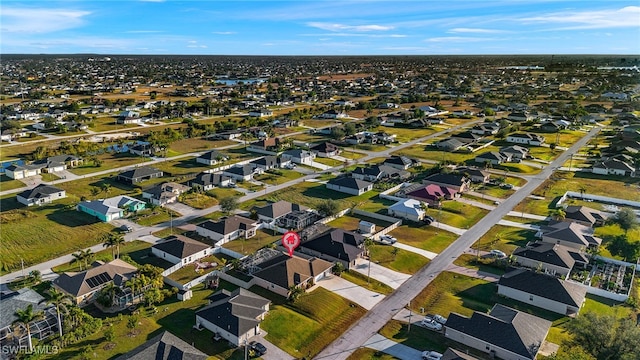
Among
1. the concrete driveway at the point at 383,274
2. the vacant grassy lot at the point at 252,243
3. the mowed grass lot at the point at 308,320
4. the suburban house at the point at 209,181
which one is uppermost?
the suburban house at the point at 209,181

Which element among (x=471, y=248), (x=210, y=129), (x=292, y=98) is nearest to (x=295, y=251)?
(x=471, y=248)

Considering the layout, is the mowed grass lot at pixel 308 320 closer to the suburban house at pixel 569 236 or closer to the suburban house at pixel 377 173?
the suburban house at pixel 569 236

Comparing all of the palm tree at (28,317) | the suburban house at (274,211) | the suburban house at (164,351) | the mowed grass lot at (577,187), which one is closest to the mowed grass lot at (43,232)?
the palm tree at (28,317)

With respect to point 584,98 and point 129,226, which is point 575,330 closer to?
point 129,226

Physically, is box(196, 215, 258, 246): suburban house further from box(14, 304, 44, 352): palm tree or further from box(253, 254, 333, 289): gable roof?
box(14, 304, 44, 352): palm tree

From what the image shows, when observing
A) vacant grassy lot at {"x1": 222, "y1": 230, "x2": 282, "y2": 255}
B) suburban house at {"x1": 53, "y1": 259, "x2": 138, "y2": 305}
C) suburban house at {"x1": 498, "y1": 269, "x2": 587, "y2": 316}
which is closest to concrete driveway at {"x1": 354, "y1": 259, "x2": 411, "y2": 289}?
suburban house at {"x1": 498, "y1": 269, "x2": 587, "y2": 316}

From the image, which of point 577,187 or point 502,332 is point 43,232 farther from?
point 577,187
